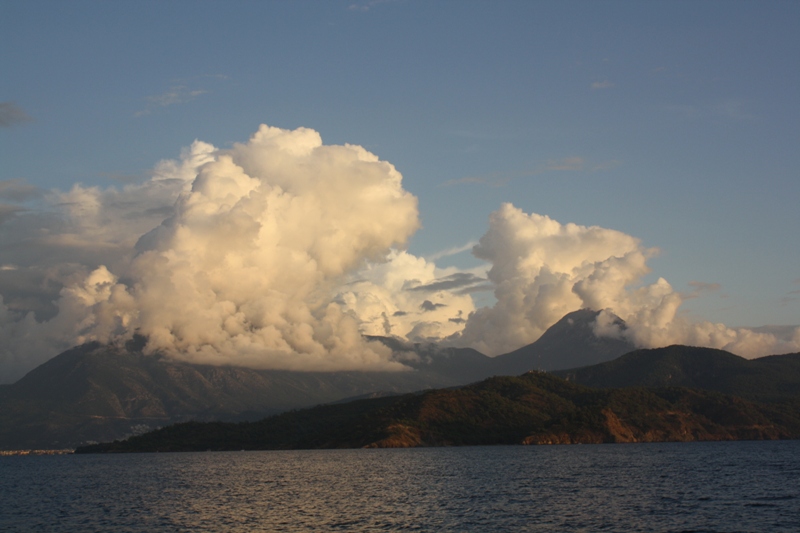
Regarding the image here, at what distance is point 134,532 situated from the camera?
342 ft

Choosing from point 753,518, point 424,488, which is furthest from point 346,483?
point 753,518

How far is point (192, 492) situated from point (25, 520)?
42231 millimetres

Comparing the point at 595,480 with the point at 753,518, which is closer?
the point at 753,518

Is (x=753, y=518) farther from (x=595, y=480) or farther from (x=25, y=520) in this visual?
(x=25, y=520)

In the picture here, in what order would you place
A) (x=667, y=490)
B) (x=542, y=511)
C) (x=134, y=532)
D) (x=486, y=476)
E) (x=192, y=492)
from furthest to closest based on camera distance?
(x=486, y=476) → (x=192, y=492) → (x=667, y=490) → (x=542, y=511) → (x=134, y=532)

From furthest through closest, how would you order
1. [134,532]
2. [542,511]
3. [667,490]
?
[667,490] → [542,511] → [134,532]

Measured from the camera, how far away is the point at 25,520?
404 feet

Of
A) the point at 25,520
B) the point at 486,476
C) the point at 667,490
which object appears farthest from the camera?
the point at 486,476

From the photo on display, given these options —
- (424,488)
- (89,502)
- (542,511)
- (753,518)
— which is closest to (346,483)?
(424,488)

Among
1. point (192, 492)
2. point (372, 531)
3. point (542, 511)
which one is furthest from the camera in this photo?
point (192, 492)

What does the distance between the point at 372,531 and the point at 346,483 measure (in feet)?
245

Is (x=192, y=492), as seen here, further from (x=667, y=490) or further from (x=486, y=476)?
(x=667, y=490)

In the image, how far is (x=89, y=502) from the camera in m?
149

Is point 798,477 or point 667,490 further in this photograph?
point 798,477
